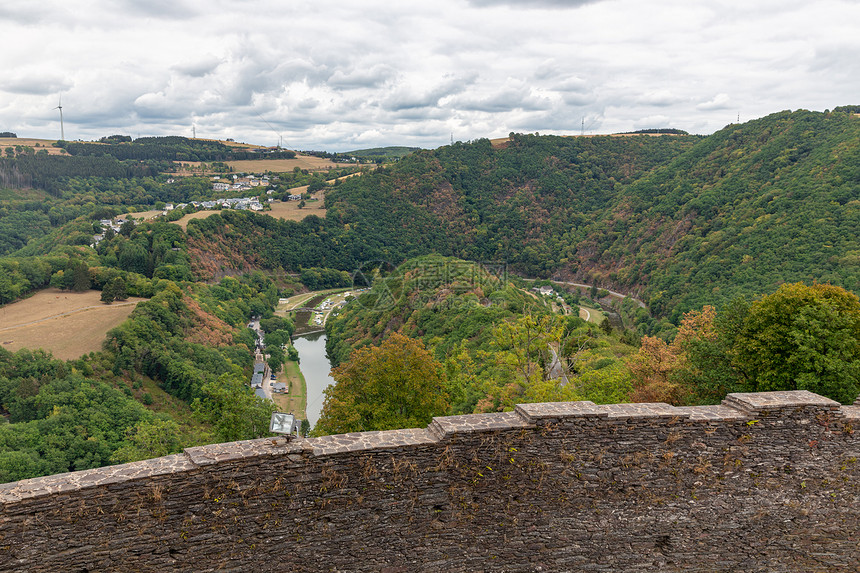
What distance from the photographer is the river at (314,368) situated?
51787 mm

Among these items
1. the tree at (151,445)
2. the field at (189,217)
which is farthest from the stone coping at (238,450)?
the field at (189,217)

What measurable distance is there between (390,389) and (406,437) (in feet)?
37.4

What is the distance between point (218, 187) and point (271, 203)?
131 ft

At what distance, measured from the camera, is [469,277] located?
6347 cm

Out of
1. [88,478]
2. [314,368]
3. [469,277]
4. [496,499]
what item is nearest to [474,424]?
[496,499]

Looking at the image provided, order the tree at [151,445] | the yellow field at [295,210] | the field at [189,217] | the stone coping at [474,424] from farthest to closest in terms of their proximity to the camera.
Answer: the yellow field at [295,210] < the field at [189,217] < the tree at [151,445] < the stone coping at [474,424]

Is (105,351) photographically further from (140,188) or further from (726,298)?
(140,188)

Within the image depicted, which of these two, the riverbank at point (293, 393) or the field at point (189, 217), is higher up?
the field at point (189, 217)

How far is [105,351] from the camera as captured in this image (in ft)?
149

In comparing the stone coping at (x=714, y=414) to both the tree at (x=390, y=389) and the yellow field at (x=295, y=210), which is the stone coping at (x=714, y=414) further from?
the yellow field at (x=295, y=210)

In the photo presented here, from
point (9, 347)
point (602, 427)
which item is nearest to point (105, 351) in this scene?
Answer: point (9, 347)

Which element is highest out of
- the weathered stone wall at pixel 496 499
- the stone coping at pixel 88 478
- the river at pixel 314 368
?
the stone coping at pixel 88 478

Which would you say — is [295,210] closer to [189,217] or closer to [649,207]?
[189,217]

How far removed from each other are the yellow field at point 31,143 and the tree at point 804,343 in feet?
695
